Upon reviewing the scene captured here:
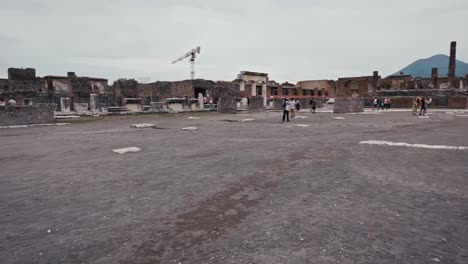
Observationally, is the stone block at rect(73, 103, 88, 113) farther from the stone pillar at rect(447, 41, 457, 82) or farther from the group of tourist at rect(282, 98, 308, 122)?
the stone pillar at rect(447, 41, 457, 82)

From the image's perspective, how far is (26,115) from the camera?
57.9ft

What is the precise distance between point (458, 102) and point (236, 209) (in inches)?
1648

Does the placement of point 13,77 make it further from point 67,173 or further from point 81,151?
point 67,173

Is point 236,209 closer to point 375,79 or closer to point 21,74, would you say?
point 21,74

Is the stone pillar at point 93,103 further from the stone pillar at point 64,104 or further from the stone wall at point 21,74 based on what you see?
the stone wall at point 21,74

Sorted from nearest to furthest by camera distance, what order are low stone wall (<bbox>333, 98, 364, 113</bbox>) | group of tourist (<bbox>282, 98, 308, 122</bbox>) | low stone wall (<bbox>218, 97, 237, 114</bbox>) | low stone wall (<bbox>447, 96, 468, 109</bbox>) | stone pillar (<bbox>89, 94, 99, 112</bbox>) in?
group of tourist (<bbox>282, 98, 308, 122</bbox>)
stone pillar (<bbox>89, 94, 99, 112</bbox>)
low stone wall (<bbox>333, 98, 364, 113</bbox>)
low stone wall (<bbox>218, 97, 237, 114</bbox>)
low stone wall (<bbox>447, 96, 468, 109</bbox>)

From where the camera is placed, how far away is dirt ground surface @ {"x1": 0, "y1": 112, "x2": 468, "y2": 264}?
107 inches

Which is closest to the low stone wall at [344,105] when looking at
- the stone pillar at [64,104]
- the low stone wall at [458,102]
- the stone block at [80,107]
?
the low stone wall at [458,102]

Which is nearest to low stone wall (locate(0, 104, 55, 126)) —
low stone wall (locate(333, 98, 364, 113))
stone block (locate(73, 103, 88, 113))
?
stone block (locate(73, 103, 88, 113))

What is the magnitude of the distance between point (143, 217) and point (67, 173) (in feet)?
10.4

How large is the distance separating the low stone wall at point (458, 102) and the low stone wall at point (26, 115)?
42.0 metres

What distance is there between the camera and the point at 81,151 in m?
8.48

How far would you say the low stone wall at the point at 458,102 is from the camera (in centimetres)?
3516

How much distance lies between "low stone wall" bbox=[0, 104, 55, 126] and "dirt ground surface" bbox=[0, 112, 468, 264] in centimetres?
1234
